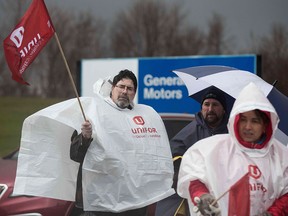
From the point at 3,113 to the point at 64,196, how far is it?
1723 cm

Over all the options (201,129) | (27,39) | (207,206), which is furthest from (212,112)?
(207,206)

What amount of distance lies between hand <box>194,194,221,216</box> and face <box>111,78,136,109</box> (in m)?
1.29

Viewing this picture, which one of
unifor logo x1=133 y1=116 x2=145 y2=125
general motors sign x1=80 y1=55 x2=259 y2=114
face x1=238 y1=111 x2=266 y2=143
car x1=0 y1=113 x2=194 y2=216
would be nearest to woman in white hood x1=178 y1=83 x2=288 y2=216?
face x1=238 y1=111 x2=266 y2=143

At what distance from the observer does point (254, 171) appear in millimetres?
3244

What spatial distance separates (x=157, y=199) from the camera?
426 cm

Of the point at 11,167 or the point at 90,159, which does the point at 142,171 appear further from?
the point at 11,167

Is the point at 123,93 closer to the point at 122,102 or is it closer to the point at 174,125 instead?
the point at 122,102

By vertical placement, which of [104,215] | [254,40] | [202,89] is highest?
[254,40]

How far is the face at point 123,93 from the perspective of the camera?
4.27 meters

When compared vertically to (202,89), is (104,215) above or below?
below

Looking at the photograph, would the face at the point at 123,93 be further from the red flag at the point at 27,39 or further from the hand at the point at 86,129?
the red flag at the point at 27,39

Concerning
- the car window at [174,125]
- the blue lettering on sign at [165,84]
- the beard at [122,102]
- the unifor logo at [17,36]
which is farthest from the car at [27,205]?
the blue lettering on sign at [165,84]

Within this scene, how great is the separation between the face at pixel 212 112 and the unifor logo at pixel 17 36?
53.1 inches

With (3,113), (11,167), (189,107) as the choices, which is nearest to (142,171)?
(11,167)
